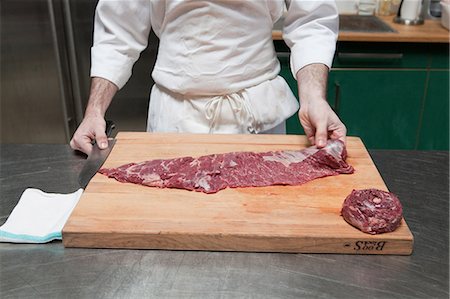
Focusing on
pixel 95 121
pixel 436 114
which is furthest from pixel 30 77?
pixel 436 114

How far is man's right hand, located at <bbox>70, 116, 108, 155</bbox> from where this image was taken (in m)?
1.29

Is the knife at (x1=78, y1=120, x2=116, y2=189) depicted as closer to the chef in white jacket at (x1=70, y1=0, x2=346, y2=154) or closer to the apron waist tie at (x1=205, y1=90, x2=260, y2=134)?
the chef in white jacket at (x1=70, y1=0, x2=346, y2=154)

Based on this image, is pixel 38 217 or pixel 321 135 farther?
pixel 321 135

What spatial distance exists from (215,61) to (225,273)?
659 millimetres

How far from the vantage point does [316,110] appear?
126 cm

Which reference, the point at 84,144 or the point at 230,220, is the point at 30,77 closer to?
the point at 84,144

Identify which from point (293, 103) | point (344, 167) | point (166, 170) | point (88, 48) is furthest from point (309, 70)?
point (88, 48)

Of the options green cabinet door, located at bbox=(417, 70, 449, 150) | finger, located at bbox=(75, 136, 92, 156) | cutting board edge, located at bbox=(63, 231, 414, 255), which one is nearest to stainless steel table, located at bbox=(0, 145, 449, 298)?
cutting board edge, located at bbox=(63, 231, 414, 255)

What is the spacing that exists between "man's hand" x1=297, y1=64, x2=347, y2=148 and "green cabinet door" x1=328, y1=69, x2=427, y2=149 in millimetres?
992

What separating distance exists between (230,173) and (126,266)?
33 centimetres

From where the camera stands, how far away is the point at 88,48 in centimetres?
241

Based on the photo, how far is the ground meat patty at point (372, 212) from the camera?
939 mm

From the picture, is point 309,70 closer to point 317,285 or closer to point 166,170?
point 166,170

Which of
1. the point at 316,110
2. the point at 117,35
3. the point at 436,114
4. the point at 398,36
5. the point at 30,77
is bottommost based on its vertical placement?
the point at 436,114
